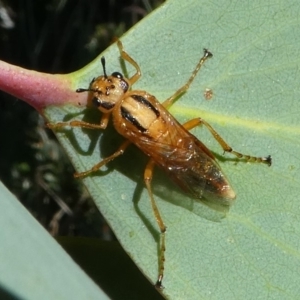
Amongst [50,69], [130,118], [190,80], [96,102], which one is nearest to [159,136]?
[130,118]

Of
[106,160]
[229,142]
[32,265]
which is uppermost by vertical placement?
[32,265]

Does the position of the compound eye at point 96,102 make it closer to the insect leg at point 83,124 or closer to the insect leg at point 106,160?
the insect leg at point 83,124

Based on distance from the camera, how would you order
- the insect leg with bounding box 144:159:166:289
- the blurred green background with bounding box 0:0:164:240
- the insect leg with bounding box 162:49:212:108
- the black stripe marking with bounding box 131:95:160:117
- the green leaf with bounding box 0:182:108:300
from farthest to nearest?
the blurred green background with bounding box 0:0:164:240 → the black stripe marking with bounding box 131:95:160:117 → the insect leg with bounding box 162:49:212:108 → the insect leg with bounding box 144:159:166:289 → the green leaf with bounding box 0:182:108:300

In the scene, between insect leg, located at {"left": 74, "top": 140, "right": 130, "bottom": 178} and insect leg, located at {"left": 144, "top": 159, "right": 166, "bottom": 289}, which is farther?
insect leg, located at {"left": 74, "top": 140, "right": 130, "bottom": 178}

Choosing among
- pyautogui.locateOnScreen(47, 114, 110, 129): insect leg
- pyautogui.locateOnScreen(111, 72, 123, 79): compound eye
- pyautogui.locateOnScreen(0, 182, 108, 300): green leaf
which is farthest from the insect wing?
pyautogui.locateOnScreen(0, 182, 108, 300): green leaf

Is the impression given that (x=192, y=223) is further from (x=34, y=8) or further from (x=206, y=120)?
(x=34, y=8)

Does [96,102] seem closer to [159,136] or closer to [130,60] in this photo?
[130,60]

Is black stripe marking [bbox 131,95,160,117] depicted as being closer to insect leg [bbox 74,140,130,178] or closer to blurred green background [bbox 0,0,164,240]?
insect leg [bbox 74,140,130,178]
